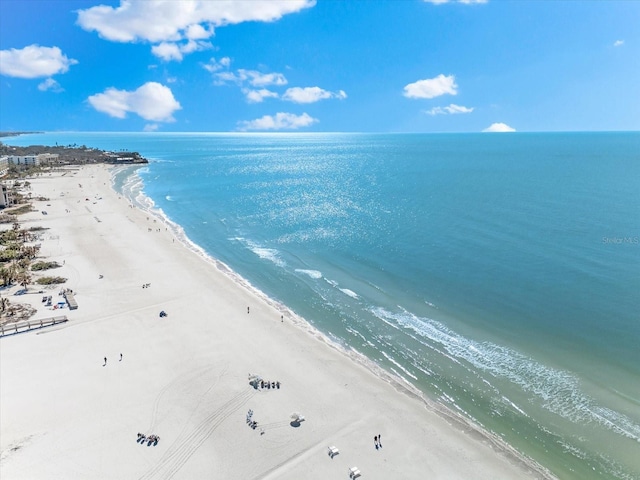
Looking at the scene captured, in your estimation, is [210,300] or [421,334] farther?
[210,300]

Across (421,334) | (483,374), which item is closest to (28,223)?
(421,334)

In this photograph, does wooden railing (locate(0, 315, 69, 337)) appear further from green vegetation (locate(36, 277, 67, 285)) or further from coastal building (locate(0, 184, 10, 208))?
coastal building (locate(0, 184, 10, 208))

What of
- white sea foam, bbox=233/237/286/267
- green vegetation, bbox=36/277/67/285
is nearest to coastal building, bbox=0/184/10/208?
green vegetation, bbox=36/277/67/285

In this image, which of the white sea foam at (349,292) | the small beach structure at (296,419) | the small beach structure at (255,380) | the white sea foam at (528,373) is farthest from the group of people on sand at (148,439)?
the white sea foam at (349,292)

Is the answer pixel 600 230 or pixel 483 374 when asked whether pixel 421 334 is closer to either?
pixel 483 374

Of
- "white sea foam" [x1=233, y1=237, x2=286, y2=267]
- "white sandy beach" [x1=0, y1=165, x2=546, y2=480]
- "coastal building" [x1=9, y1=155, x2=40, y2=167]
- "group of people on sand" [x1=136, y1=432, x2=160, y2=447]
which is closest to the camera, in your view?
"white sandy beach" [x1=0, y1=165, x2=546, y2=480]

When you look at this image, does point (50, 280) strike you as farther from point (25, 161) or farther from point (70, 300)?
point (25, 161)

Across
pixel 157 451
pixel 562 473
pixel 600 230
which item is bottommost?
pixel 562 473
